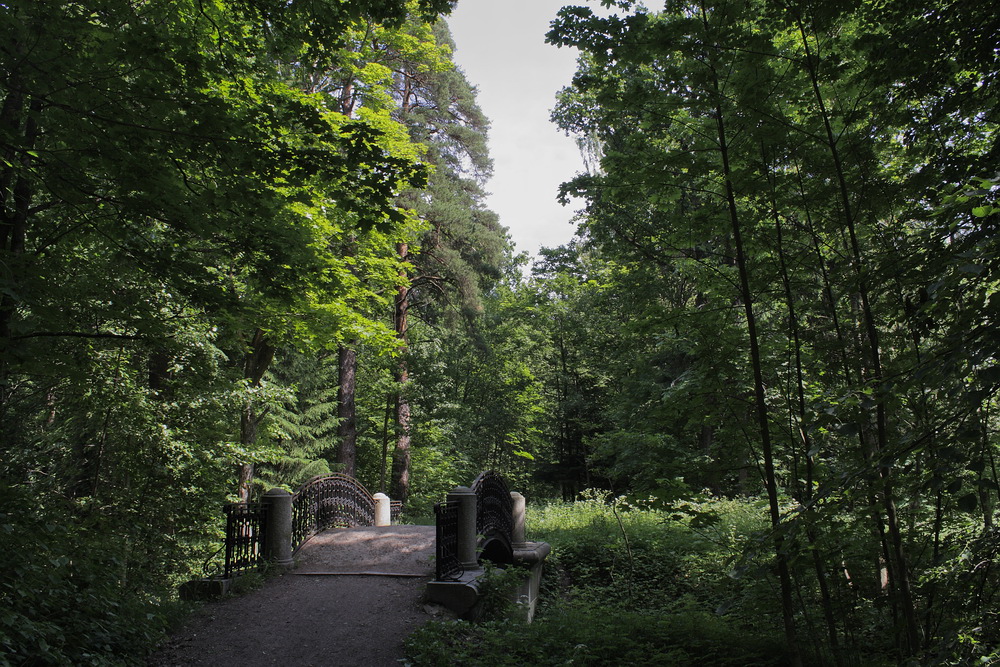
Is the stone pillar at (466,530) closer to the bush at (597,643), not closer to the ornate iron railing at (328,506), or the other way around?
the bush at (597,643)

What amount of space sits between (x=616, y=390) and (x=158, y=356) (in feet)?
58.3

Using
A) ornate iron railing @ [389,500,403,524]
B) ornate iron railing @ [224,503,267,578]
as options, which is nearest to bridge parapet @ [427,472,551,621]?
ornate iron railing @ [224,503,267,578]

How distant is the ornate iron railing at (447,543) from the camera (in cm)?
848

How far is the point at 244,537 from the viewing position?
9117 millimetres

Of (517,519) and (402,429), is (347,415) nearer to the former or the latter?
(402,429)

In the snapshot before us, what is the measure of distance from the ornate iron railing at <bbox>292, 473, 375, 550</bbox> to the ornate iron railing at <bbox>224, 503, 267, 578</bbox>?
0.94 metres

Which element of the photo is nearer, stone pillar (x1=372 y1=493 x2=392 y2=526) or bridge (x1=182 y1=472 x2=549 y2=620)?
bridge (x1=182 y1=472 x2=549 y2=620)

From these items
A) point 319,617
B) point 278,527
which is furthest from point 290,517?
point 319,617

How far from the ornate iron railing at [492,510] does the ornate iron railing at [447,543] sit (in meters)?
0.89

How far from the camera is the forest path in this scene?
20.8 ft

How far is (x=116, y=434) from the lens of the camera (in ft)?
29.0

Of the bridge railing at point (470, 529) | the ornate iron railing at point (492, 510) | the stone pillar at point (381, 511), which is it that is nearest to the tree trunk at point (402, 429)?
the stone pillar at point (381, 511)

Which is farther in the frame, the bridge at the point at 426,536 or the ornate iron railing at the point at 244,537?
the ornate iron railing at the point at 244,537

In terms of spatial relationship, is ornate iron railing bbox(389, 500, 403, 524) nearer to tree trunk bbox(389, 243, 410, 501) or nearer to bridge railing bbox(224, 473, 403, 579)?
tree trunk bbox(389, 243, 410, 501)
